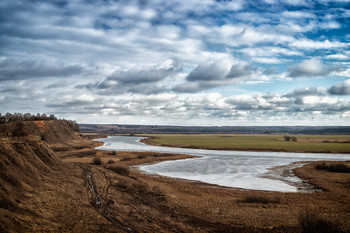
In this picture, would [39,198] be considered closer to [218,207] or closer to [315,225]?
[218,207]

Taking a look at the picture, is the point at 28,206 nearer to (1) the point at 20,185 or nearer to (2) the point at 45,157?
(1) the point at 20,185

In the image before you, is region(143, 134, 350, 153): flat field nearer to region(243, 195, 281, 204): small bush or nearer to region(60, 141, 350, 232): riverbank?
region(60, 141, 350, 232): riverbank

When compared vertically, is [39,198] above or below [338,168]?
above

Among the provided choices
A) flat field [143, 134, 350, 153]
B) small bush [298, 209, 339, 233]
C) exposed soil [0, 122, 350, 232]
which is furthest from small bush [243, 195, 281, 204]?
flat field [143, 134, 350, 153]

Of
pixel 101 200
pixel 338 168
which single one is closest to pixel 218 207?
pixel 101 200

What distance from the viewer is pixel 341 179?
34.0 metres

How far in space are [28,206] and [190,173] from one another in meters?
27.3

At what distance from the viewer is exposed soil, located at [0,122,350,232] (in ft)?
49.1

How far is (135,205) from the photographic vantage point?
21.0 m

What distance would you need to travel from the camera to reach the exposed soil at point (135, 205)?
1496 centimetres

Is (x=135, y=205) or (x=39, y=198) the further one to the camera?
(x=135, y=205)

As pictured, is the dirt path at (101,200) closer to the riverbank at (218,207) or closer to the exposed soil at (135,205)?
the exposed soil at (135,205)

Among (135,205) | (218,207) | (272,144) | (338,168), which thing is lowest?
(272,144)

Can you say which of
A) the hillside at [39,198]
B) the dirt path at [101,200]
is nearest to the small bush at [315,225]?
the dirt path at [101,200]
